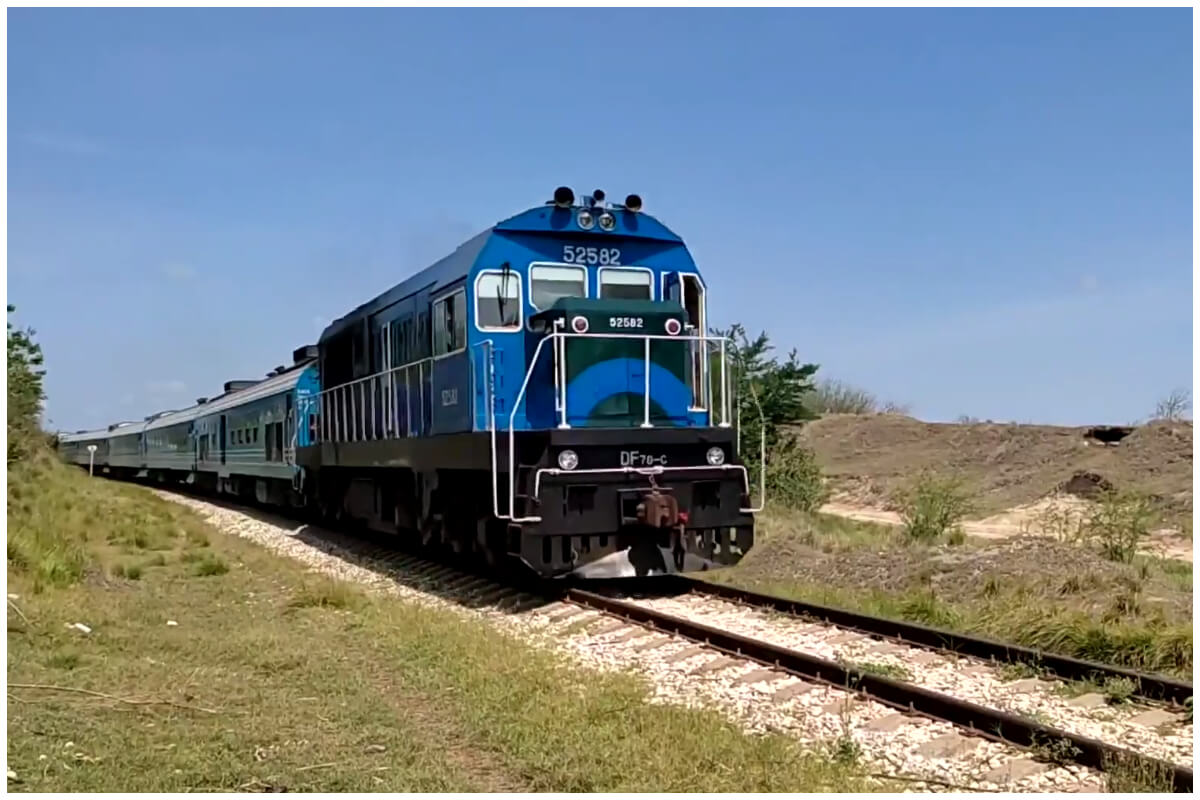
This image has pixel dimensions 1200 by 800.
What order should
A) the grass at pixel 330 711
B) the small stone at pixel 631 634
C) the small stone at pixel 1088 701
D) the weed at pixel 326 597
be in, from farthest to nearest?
the weed at pixel 326 597 → the small stone at pixel 631 634 → the small stone at pixel 1088 701 → the grass at pixel 330 711

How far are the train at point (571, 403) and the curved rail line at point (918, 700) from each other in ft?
3.95

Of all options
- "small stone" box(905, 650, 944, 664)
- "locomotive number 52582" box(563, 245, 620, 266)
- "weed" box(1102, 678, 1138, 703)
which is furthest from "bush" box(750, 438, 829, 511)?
"weed" box(1102, 678, 1138, 703)

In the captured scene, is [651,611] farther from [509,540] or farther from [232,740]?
[232,740]

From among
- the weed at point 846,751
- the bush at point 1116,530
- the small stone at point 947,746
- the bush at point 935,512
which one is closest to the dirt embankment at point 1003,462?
the bush at point 935,512

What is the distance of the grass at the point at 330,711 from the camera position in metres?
5.68

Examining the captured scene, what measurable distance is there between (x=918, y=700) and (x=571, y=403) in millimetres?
5510

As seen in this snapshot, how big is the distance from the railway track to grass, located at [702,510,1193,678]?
0.94m

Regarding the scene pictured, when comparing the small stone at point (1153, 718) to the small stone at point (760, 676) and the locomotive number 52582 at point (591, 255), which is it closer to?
the small stone at point (760, 676)

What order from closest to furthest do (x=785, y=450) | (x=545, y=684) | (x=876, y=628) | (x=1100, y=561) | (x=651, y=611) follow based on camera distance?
(x=545, y=684)
(x=876, y=628)
(x=651, y=611)
(x=1100, y=561)
(x=785, y=450)

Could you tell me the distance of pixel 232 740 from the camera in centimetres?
633

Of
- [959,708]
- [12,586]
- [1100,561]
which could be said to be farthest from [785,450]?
[959,708]

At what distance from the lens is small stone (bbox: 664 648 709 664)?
8.94 metres

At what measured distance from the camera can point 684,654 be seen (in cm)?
907

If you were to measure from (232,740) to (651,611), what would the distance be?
4855 mm
